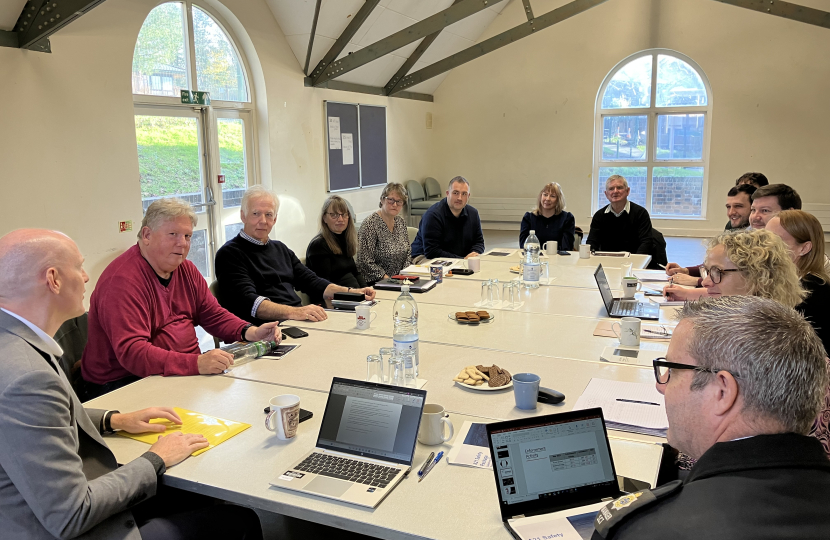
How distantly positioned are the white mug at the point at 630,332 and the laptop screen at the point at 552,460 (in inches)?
47.5

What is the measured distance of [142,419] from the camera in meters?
1.86

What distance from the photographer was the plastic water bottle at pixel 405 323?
231 centimetres

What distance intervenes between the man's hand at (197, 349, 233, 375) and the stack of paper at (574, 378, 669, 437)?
4.25 ft

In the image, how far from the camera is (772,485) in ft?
3.14

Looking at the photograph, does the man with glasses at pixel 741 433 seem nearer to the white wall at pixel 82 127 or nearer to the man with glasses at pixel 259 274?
the man with glasses at pixel 259 274

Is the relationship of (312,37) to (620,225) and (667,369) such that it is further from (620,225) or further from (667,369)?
(667,369)

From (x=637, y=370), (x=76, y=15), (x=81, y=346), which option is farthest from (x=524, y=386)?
(x=76, y=15)

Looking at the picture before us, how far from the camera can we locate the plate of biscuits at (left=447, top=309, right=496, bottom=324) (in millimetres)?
3006

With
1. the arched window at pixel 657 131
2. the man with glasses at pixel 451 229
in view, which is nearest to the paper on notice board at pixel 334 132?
the man with glasses at pixel 451 229

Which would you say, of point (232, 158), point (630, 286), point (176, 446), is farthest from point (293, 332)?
point (232, 158)

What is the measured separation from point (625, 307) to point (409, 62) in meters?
6.71

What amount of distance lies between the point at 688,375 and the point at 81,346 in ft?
8.12

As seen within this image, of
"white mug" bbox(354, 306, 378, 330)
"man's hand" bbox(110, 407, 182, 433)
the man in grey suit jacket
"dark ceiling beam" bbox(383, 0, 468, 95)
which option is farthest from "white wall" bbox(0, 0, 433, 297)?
"dark ceiling beam" bbox(383, 0, 468, 95)

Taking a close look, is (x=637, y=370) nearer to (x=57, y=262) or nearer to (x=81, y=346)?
(x=57, y=262)
